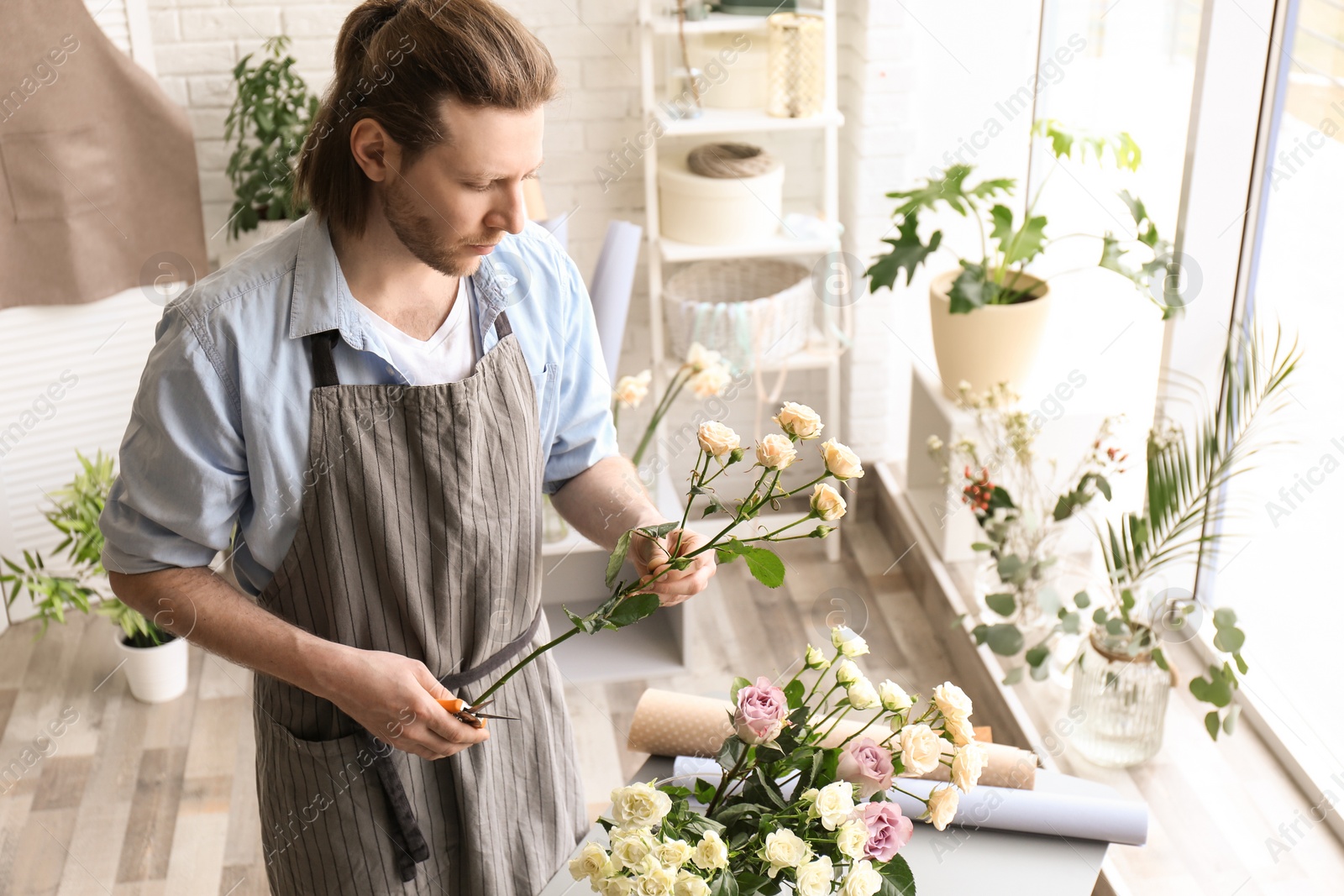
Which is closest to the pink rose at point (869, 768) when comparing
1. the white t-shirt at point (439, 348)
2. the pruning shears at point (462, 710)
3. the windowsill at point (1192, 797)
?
the pruning shears at point (462, 710)

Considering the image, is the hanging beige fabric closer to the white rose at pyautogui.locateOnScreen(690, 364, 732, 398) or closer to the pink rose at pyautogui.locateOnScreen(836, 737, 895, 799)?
the white rose at pyautogui.locateOnScreen(690, 364, 732, 398)

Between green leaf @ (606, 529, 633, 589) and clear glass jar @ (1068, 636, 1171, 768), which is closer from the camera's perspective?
green leaf @ (606, 529, 633, 589)

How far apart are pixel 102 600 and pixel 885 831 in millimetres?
2622

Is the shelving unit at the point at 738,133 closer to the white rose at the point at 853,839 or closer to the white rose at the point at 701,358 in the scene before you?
the white rose at the point at 701,358

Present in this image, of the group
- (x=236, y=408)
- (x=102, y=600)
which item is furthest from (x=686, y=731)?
(x=102, y=600)

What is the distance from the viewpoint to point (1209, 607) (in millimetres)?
2707

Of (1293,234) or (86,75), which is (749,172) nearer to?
(1293,234)

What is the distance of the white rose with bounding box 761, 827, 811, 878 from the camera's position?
0.92 meters

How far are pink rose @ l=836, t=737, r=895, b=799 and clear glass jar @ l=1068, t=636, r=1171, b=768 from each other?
1.48m

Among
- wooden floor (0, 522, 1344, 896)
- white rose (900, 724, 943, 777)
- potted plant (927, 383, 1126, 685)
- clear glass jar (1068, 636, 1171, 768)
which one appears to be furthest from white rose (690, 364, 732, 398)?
white rose (900, 724, 943, 777)

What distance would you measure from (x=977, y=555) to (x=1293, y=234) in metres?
1.18

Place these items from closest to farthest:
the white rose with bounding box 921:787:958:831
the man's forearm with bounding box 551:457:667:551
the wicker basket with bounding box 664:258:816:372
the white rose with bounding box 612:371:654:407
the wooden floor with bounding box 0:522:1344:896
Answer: the white rose with bounding box 921:787:958:831 < the man's forearm with bounding box 551:457:667:551 < the wooden floor with bounding box 0:522:1344:896 < the white rose with bounding box 612:371:654:407 < the wicker basket with bounding box 664:258:816:372

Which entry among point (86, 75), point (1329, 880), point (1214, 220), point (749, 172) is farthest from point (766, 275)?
point (1329, 880)

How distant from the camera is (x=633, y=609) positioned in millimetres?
1064
